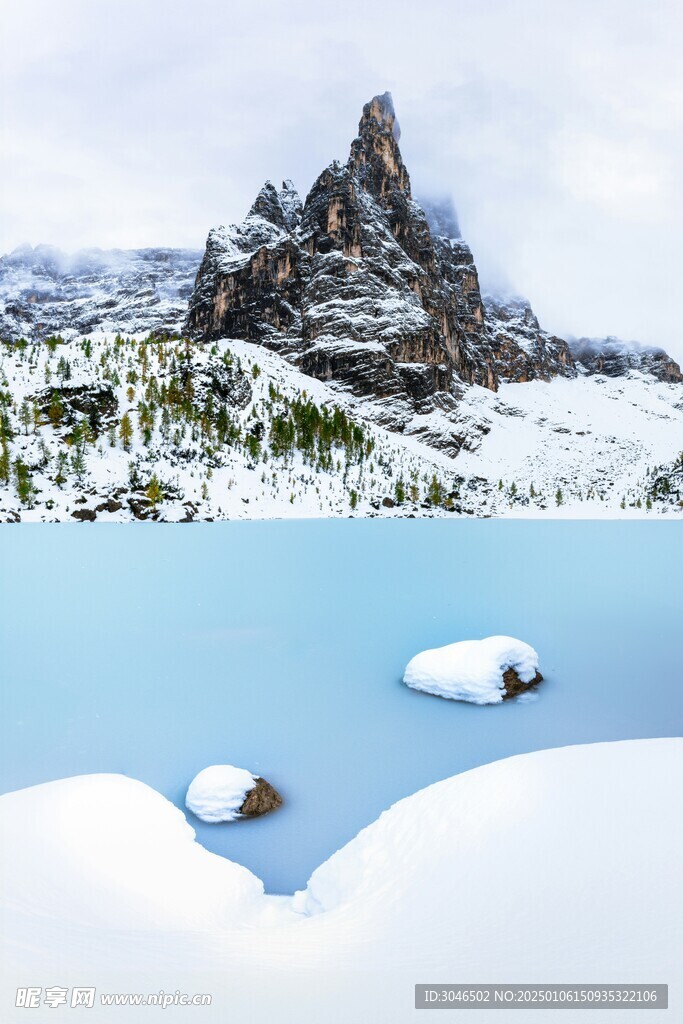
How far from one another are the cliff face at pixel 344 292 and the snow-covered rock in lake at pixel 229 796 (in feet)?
385

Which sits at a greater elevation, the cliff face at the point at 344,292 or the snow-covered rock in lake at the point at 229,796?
the cliff face at the point at 344,292

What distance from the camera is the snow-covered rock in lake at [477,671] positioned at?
1049 cm

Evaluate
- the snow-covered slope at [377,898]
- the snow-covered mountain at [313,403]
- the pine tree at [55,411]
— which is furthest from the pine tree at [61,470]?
the snow-covered slope at [377,898]

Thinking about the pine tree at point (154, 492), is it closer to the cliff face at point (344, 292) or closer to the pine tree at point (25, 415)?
the pine tree at point (25, 415)

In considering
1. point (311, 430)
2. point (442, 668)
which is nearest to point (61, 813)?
point (442, 668)

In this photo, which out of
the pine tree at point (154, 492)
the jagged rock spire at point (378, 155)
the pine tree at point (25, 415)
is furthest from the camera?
the jagged rock spire at point (378, 155)

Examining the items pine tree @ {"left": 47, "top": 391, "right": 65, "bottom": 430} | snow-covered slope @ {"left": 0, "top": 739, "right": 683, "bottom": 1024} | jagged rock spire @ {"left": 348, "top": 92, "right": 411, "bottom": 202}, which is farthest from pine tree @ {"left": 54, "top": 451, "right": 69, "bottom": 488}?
jagged rock spire @ {"left": 348, "top": 92, "right": 411, "bottom": 202}

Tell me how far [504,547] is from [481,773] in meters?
33.4

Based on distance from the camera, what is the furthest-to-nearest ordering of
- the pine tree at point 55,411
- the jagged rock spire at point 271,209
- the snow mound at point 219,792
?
the jagged rock spire at point 271,209, the pine tree at point 55,411, the snow mound at point 219,792

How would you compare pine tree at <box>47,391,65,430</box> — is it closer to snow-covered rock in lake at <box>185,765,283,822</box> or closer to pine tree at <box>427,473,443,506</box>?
pine tree at <box>427,473,443,506</box>

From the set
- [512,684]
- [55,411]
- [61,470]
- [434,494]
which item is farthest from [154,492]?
[512,684]

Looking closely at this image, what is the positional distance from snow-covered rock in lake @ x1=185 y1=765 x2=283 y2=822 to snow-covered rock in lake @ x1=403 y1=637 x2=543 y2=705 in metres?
4.61

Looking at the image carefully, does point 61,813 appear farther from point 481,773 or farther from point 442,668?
point 442,668

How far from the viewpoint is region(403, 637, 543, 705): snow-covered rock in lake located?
10.5 metres
